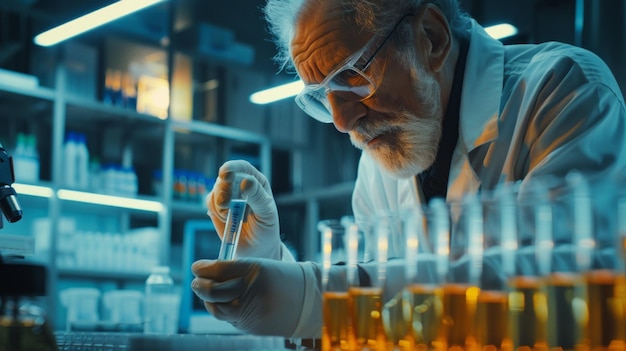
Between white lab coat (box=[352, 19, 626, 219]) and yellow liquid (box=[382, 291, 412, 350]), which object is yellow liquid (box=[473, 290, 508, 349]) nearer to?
yellow liquid (box=[382, 291, 412, 350])

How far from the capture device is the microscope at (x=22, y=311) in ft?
2.30

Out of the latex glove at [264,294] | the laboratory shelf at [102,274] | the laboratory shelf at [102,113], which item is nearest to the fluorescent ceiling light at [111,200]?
the laboratory shelf at [102,274]

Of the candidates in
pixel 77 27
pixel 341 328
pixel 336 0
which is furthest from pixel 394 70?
pixel 77 27

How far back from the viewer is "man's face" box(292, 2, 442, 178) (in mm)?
1604

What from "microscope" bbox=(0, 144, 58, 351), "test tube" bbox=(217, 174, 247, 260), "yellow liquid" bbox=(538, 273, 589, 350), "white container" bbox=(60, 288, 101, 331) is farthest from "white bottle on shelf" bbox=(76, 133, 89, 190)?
"yellow liquid" bbox=(538, 273, 589, 350)

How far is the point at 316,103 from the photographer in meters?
1.71

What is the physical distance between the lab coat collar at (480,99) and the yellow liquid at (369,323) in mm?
943

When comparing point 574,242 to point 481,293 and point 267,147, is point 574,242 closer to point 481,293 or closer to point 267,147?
point 481,293

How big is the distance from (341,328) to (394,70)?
3.12ft

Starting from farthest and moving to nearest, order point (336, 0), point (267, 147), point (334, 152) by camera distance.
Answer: point (334, 152)
point (267, 147)
point (336, 0)

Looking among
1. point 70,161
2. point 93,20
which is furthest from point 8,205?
point 70,161

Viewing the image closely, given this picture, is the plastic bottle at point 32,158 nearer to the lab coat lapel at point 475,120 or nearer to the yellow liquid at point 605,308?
the lab coat lapel at point 475,120

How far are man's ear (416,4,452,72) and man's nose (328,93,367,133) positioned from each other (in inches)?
8.6

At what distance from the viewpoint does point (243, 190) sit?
1.45 metres
